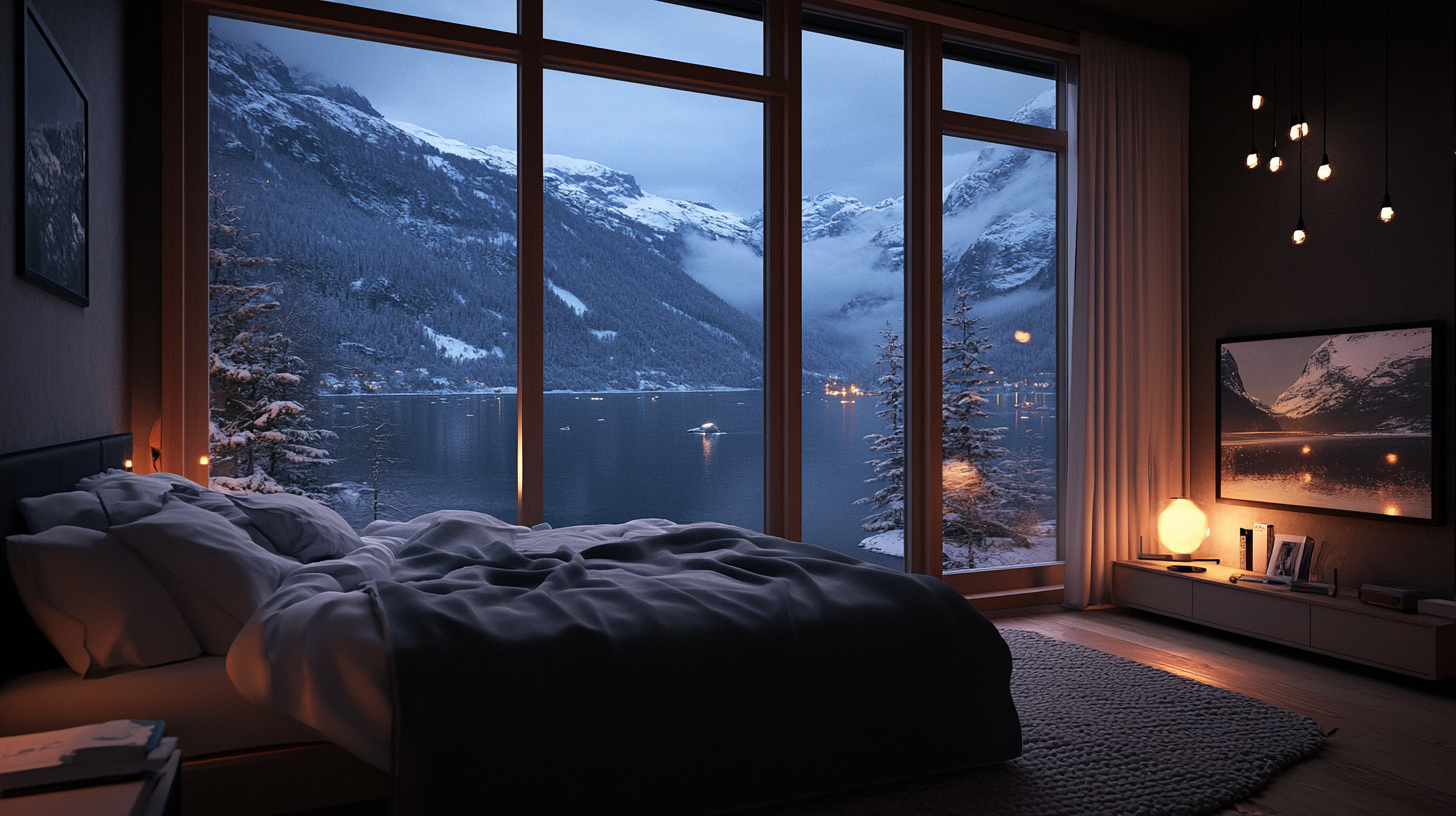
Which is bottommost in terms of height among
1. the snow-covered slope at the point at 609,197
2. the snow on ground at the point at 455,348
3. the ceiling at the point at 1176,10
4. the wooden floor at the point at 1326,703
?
the wooden floor at the point at 1326,703

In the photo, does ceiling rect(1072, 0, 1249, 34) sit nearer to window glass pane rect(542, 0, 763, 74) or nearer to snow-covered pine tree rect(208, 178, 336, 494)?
window glass pane rect(542, 0, 763, 74)

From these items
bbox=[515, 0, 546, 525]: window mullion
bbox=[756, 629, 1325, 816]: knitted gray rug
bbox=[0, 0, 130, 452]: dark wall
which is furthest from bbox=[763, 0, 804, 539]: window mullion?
bbox=[0, 0, 130, 452]: dark wall

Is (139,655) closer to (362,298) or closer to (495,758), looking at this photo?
(495,758)

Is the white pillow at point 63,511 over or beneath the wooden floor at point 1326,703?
over

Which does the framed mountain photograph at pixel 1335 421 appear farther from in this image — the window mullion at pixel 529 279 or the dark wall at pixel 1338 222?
the window mullion at pixel 529 279

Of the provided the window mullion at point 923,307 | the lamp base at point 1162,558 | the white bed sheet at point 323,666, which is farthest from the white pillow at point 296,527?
the lamp base at point 1162,558

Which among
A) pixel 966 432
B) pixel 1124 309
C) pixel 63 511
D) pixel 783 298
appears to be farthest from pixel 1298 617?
pixel 63 511

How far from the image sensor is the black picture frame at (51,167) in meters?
2.10

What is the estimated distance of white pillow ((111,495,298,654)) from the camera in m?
2.04

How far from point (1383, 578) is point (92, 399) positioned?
5485 mm

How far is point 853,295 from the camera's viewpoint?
4.67 meters

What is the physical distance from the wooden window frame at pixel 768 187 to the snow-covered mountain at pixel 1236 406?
0.87 meters

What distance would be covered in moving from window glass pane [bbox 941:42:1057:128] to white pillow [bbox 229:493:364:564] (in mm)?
3921

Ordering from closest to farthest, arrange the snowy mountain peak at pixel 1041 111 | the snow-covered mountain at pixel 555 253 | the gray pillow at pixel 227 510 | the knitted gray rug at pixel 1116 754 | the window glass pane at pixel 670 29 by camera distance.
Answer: the knitted gray rug at pixel 1116 754 → the gray pillow at pixel 227 510 → the snow-covered mountain at pixel 555 253 → the window glass pane at pixel 670 29 → the snowy mountain peak at pixel 1041 111
